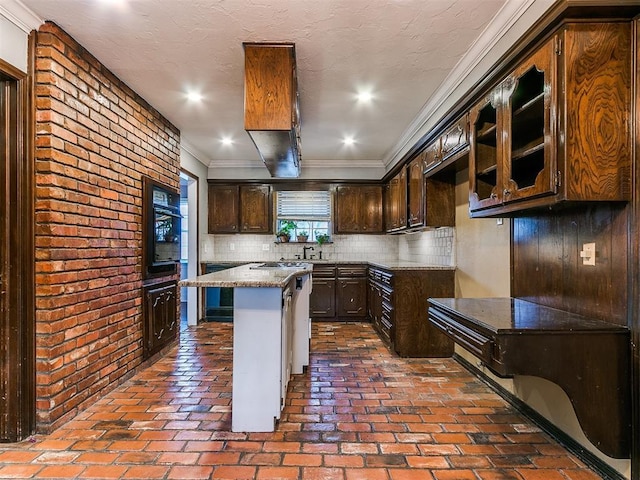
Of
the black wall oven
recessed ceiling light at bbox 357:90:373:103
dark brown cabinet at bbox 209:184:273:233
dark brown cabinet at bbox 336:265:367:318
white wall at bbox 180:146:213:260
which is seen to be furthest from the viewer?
dark brown cabinet at bbox 209:184:273:233

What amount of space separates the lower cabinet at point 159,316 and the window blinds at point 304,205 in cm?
270

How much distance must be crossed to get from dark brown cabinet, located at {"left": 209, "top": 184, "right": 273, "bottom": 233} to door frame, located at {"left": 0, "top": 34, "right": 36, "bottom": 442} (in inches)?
157

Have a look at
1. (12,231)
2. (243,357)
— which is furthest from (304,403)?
(12,231)

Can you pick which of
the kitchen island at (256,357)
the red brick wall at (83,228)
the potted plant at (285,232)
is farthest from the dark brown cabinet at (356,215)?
the kitchen island at (256,357)

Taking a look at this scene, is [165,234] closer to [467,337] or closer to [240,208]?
[240,208]

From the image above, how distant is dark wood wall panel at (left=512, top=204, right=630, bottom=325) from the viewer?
1.75m

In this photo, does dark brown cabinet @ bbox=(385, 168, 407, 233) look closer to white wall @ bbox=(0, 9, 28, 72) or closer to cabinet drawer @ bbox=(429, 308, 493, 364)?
cabinet drawer @ bbox=(429, 308, 493, 364)

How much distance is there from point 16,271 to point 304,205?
461 centimetres

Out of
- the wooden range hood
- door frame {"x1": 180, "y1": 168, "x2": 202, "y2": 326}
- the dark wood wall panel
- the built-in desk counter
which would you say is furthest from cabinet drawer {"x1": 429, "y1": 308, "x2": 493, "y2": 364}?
door frame {"x1": 180, "y1": 168, "x2": 202, "y2": 326}

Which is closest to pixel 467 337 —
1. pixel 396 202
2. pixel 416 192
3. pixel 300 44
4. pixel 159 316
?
pixel 300 44

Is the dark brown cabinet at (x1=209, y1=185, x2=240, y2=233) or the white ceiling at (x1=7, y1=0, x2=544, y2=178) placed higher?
the white ceiling at (x1=7, y1=0, x2=544, y2=178)

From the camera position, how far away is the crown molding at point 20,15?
6.97 ft

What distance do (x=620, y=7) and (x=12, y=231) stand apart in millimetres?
3350

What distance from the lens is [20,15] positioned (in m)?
2.22
